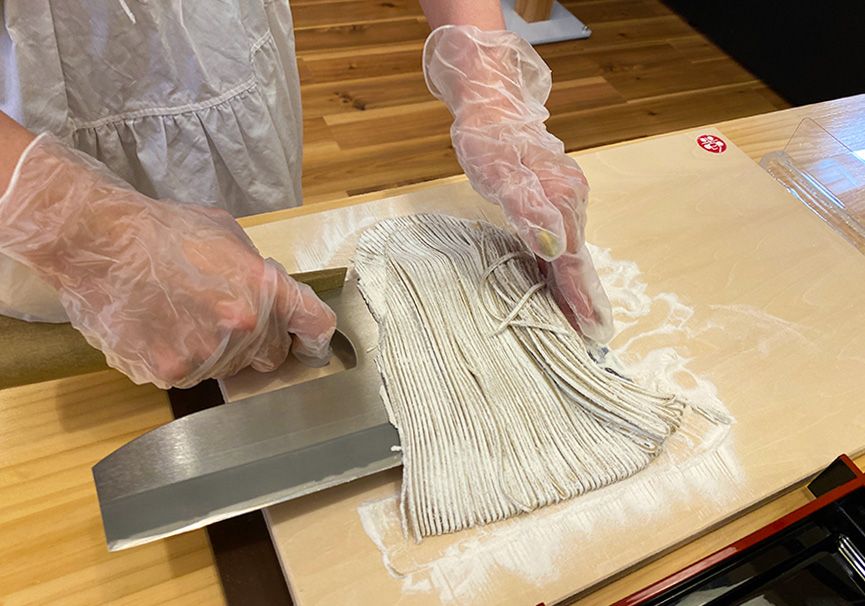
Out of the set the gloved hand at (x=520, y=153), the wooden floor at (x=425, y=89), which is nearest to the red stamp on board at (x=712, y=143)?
the gloved hand at (x=520, y=153)

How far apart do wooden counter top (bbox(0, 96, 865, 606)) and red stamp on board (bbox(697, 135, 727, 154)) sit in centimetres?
54

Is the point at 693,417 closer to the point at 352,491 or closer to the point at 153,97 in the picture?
the point at 352,491

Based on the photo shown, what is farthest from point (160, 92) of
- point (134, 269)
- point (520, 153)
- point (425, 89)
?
point (425, 89)

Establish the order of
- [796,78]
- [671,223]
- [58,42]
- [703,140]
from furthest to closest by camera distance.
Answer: [796,78] → [703,140] → [671,223] → [58,42]

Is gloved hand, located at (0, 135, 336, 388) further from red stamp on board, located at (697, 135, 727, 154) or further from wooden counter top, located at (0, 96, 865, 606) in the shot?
red stamp on board, located at (697, 135, 727, 154)

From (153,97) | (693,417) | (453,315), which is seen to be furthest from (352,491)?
(153,97)

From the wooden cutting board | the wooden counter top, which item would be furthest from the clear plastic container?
the wooden counter top

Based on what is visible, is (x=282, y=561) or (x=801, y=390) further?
(x=801, y=390)

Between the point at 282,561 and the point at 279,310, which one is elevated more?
the point at 279,310

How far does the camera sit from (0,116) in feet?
1.86

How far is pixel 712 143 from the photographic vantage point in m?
1.06

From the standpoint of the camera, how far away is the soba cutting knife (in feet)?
1.81

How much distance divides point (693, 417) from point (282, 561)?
1.43ft

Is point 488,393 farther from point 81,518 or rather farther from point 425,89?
point 425,89
